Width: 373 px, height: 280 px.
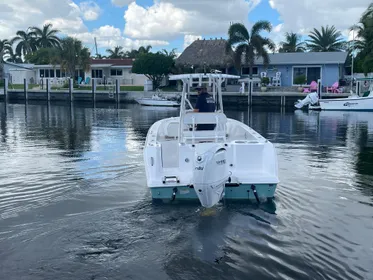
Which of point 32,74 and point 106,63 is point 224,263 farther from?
point 32,74

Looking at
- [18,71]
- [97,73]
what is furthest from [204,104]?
[18,71]

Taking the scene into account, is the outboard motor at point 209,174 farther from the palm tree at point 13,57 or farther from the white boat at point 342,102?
the palm tree at point 13,57

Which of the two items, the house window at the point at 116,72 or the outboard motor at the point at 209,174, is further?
the house window at the point at 116,72

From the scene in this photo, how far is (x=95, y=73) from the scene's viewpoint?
61219 mm

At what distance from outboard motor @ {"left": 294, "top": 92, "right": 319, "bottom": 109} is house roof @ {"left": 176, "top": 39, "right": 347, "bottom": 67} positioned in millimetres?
8513

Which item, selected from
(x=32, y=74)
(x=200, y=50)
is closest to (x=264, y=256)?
(x=200, y=50)

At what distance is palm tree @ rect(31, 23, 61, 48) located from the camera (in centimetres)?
7606

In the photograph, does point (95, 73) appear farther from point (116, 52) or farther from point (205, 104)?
point (205, 104)

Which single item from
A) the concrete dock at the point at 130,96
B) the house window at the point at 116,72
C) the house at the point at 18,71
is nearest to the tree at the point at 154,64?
the concrete dock at the point at 130,96

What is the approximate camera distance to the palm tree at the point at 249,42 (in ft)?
139

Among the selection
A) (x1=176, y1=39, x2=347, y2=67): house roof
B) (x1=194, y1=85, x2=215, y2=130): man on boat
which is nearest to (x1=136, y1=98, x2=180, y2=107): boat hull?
(x1=176, y1=39, x2=347, y2=67): house roof

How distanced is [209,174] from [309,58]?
1662 inches

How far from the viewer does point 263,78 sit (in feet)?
145

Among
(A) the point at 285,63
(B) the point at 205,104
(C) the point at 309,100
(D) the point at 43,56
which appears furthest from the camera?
(D) the point at 43,56
